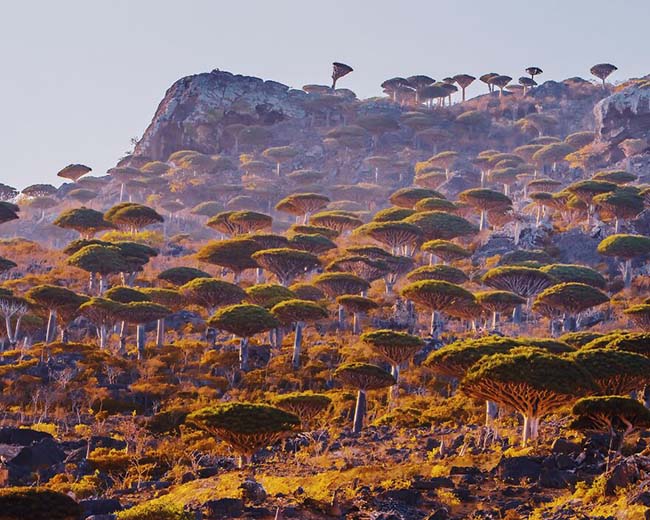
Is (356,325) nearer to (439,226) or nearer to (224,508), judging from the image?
(439,226)

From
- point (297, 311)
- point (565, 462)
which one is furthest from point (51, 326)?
point (565, 462)

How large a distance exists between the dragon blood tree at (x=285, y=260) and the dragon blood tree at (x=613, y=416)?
119 feet

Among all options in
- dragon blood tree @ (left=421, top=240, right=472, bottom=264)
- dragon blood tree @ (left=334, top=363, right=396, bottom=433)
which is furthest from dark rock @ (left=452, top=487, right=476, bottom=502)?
dragon blood tree @ (left=421, top=240, right=472, bottom=264)

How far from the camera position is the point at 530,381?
88.4 feet

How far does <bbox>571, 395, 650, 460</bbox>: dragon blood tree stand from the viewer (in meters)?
24.8

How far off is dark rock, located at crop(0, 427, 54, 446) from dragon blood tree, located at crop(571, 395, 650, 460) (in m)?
22.0

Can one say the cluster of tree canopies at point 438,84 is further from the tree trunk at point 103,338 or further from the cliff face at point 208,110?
the tree trunk at point 103,338

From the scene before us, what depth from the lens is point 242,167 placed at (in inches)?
5002

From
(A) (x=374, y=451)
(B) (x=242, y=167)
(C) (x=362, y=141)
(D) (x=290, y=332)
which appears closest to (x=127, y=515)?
(A) (x=374, y=451)

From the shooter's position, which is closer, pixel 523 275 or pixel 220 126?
pixel 523 275

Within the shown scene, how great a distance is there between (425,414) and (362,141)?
332 ft

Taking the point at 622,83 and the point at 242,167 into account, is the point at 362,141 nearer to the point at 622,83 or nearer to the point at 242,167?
the point at 242,167

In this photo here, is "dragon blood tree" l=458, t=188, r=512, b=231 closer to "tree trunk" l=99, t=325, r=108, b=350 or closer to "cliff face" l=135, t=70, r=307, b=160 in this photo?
"tree trunk" l=99, t=325, r=108, b=350

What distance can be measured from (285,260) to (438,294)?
46.1 ft
